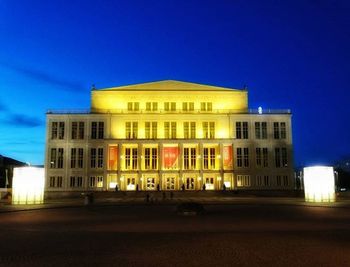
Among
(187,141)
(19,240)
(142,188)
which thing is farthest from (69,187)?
(19,240)

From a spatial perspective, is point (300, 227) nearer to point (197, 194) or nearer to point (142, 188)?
point (197, 194)

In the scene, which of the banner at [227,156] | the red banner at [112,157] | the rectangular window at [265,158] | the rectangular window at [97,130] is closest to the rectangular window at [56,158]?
the rectangular window at [97,130]

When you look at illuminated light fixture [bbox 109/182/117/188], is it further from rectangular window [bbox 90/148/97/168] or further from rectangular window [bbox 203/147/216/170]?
rectangular window [bbox 203/147/216/170]

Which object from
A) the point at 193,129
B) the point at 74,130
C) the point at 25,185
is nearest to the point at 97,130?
Answer: the point at 74,130

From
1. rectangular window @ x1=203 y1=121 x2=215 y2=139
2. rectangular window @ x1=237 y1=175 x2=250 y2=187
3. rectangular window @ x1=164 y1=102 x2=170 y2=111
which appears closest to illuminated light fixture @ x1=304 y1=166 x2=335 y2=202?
rectangular window @ x1=237 y1=175 x2=250 y2=187

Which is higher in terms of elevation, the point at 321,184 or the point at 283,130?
the point at 283,130

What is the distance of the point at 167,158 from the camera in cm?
6462

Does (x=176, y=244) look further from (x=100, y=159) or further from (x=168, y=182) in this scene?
(x=100, y=159)

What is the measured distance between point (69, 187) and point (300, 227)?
2099 inches

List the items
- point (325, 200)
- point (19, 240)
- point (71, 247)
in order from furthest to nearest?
1. point (325, 200)
2. point (19, 240)
3. point (71, 247)

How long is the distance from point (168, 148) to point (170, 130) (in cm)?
369

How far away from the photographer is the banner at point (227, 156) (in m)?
64.4

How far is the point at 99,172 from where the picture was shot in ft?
212

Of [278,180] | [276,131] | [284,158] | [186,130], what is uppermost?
[186,130]
